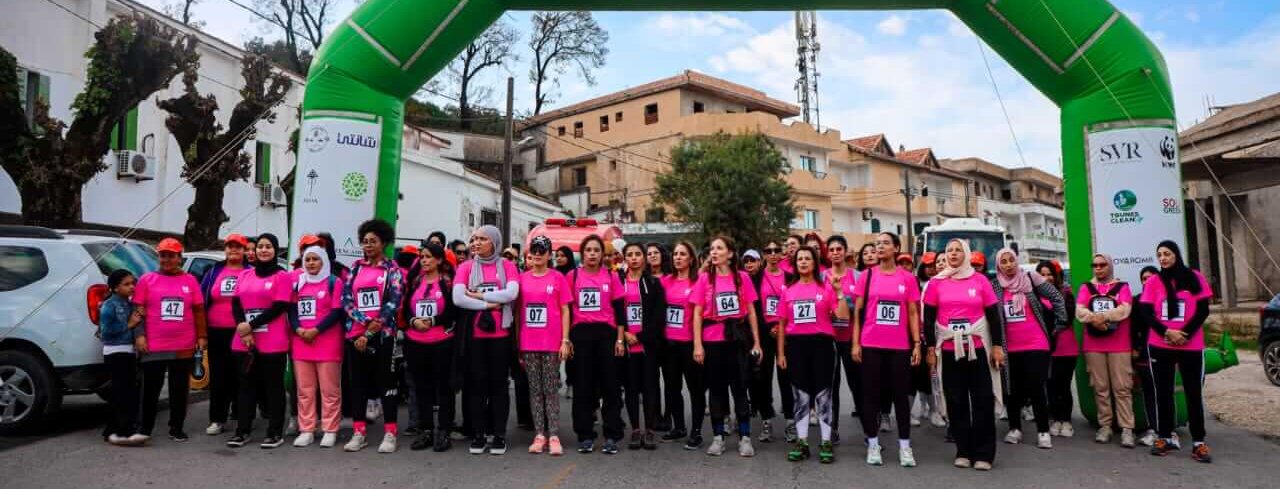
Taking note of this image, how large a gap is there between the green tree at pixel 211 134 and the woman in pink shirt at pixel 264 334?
10.8 metres

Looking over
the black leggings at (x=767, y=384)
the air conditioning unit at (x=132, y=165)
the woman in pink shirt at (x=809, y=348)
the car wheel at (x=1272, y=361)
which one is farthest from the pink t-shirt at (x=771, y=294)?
the air conditioning unit at (x=132, y=165)

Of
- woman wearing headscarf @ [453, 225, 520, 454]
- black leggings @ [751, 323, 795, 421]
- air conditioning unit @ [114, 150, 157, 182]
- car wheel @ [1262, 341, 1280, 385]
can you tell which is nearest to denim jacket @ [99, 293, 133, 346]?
woman wearing headscarf @ [453, 225, 520, 454]

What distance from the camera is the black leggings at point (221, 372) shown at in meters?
6.81

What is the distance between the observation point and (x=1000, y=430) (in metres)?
7.43

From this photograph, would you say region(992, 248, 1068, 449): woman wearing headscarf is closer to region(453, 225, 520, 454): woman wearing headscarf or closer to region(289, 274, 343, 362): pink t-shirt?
region(453, 225, 520, 454): woman wearing headscarf

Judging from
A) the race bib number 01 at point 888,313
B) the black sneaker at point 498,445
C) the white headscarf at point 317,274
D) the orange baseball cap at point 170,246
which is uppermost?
the orange baseball cap at point 170,246

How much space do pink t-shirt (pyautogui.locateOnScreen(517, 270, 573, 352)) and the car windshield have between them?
12.1 feet

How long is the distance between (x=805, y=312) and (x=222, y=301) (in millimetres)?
4868

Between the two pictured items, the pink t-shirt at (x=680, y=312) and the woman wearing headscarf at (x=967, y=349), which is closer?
the woman wearing headscarf at (x=967, y=349)

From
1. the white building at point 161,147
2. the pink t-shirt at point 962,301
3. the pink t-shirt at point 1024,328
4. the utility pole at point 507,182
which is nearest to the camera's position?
the pink t-shirt at point 962,301

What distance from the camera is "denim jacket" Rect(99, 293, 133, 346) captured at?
20.7 ft

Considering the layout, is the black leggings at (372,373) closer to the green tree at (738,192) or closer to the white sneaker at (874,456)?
the white sneaker at (874,456)

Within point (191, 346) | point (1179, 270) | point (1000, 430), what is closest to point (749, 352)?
point (1000, 430)

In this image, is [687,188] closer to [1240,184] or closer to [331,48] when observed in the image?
[1240,184]
